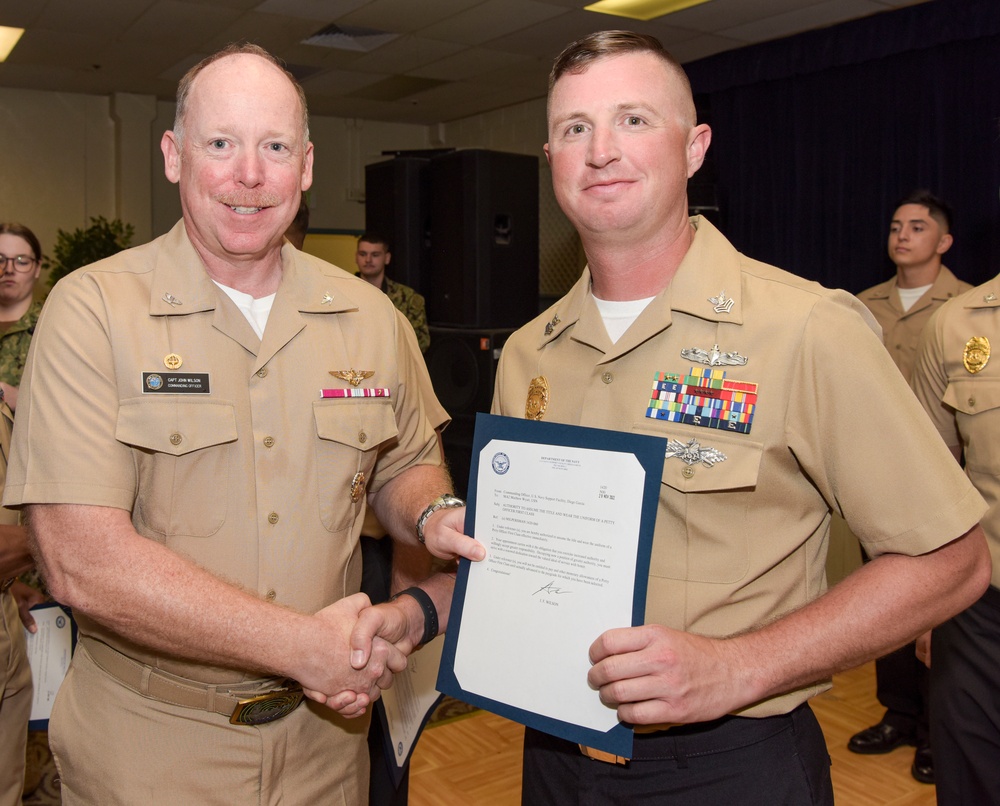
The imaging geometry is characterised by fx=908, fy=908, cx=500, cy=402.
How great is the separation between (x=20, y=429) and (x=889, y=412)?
4.16 ft

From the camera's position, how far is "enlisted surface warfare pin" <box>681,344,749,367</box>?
131 cm

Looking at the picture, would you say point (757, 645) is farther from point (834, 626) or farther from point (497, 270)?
point (497, 270)

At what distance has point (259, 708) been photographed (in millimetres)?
1451

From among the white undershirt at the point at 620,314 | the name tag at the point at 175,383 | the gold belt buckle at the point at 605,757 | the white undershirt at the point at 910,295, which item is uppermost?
the white undershirt at the point at 910,295

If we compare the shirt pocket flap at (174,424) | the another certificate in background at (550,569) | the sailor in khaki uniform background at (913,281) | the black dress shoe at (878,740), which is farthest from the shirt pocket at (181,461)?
the sailor in khaki uniform background at (913,281)

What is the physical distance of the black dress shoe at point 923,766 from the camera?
3262 millimetres

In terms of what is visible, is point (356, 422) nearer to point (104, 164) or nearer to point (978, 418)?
point (978, 418)

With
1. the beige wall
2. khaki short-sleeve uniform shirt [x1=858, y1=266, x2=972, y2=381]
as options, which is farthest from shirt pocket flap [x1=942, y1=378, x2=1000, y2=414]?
the beige wall

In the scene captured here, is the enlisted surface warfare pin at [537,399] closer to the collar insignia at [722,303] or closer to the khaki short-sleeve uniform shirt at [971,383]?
the collar insignia at [722,303]

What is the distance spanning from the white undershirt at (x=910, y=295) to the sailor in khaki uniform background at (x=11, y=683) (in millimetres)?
4261

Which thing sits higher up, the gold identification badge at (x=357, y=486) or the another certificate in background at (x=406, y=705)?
the gold identification badge at (x=357, y=486)

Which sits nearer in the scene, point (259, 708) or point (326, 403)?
point (259, 708)

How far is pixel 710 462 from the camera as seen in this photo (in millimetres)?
1298

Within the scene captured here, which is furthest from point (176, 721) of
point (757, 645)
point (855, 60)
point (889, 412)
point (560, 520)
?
point (855, 60)
